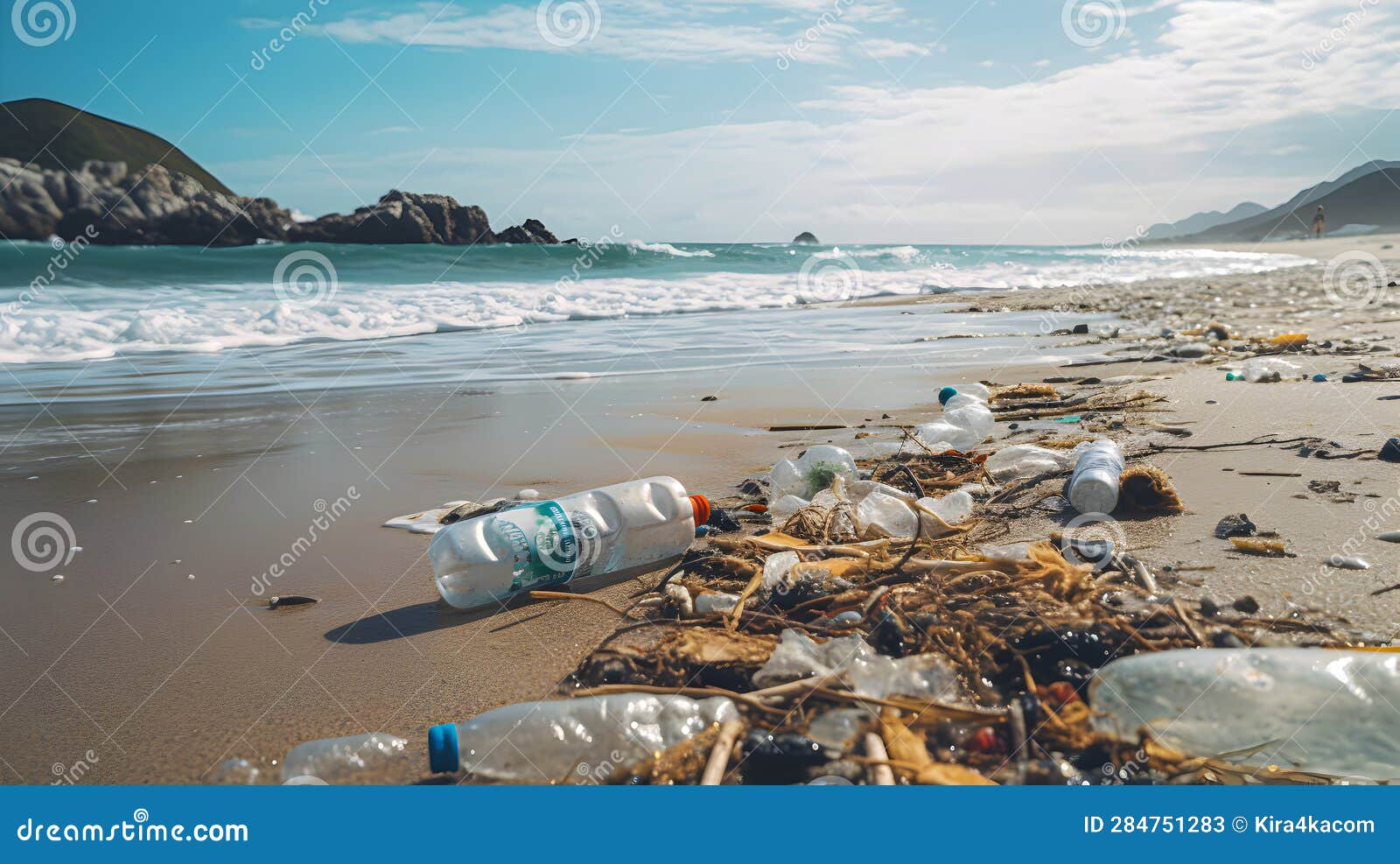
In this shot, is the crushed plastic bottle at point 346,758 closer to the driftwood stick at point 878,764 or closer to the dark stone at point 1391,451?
the driftwood stick at point 878,764

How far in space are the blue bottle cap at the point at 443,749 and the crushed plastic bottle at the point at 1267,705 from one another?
3.88 ft

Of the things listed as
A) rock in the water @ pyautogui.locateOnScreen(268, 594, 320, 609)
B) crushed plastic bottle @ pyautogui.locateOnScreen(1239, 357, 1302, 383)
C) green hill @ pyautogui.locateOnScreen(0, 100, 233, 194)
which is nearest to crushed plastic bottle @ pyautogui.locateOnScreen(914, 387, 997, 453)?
crushed plastic bottle @ pyautogui.locateOnScreen(1239, 357, 1302, 383)

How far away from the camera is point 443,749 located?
5.07 ft

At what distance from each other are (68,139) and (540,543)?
19.4 metres

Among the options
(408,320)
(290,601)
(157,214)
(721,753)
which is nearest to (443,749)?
(721,753)

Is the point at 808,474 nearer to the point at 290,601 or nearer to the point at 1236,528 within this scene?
the point at 1236,528

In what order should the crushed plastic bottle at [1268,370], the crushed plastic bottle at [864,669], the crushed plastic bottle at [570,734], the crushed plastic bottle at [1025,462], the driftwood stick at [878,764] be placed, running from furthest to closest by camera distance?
the crushed plastic bottle at [1268,370] < the crushed plastic bottle at [1025,462] < the crushed plastic bottle at [864,669] < the crushed plastic bottle at [570,734] < the driftwood stick at [878,764]

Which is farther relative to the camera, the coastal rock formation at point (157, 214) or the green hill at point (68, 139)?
the coastal rock formation at point (157, 214)

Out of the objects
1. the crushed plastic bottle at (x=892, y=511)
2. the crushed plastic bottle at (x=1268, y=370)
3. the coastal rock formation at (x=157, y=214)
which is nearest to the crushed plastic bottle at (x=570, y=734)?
the crushed plastic bottle at (x=892, y=511)

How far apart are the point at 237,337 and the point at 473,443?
645 cm

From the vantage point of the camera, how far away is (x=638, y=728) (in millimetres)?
1670

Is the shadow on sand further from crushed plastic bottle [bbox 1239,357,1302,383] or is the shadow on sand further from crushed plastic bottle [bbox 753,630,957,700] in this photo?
crushed plastic bottle [bbox 1239,357,1302,383]

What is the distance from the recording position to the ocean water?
723 cm

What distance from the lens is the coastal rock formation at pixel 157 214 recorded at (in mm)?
18656
